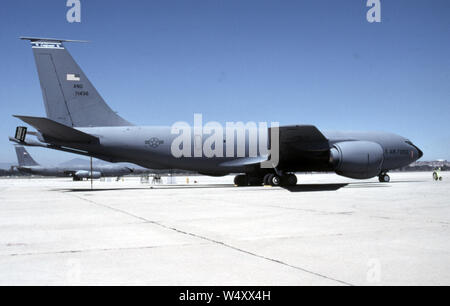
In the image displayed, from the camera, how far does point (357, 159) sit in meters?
20.3

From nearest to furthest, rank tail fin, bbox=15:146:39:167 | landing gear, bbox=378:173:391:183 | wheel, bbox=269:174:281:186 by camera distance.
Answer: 1. wheel, bbox=269:174:281:186
2. landing gear, bbox=378:173:391:183
3. tail fin, bbox=15:146:39:167

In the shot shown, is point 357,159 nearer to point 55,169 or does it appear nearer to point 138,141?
point 138,141

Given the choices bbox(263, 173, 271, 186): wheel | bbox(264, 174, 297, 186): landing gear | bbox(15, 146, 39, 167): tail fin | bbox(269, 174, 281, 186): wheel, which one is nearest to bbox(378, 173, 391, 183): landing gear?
bbox(264, 174, 297, 186): landing gear

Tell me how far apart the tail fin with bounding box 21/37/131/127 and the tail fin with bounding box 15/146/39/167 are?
136 feet

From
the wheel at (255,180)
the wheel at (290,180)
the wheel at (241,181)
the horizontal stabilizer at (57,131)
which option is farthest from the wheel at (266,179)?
the horizontal stabilizer at (57,131)

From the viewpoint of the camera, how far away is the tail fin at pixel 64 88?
66.0 feet

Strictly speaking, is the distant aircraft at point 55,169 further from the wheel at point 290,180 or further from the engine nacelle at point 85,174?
the wheel at point 290,180

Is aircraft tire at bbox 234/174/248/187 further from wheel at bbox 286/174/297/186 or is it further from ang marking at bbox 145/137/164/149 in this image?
ang marking at bbox 145/137/164/149

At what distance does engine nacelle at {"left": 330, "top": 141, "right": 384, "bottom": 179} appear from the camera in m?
20.3

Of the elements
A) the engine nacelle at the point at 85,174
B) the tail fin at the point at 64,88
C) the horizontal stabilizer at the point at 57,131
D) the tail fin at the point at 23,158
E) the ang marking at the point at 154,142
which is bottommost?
the engine nacelle at the point at 85,174

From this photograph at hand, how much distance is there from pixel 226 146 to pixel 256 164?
6.73ft

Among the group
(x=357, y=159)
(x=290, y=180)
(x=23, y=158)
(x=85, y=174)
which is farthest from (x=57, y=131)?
(x=23, y=158)

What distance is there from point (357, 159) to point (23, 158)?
5170 centimetres
